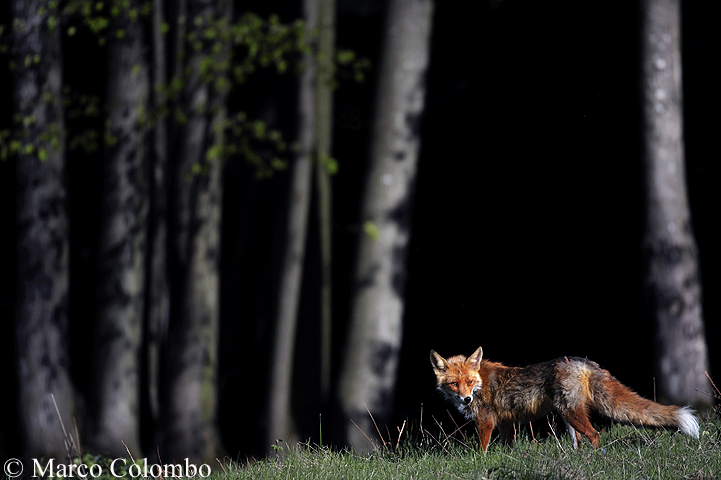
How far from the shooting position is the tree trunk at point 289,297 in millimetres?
6484

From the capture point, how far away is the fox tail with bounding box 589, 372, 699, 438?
4.35 meters

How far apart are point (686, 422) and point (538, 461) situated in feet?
3.14

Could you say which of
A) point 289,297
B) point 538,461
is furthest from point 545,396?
point 289,297

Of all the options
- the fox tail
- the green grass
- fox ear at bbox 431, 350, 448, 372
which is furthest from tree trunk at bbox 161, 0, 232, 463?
the fox tail

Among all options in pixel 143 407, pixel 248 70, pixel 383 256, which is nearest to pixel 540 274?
pixel 383 256

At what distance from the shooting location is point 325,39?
7145 millimetres

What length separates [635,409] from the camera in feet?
14.9

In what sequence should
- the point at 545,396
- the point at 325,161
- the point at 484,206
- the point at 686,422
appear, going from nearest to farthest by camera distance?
the point at 686,422
the point at 545,396
the point at 325,161
the point at 484,206

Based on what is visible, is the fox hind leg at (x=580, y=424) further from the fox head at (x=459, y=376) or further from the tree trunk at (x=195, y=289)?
the tree trunk at (x=195, y=289)

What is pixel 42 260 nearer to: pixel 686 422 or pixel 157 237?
pixel 157 237

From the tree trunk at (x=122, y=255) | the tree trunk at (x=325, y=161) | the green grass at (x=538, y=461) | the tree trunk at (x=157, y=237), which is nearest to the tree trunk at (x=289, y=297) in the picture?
the tree trunk at (x=325, y=161)

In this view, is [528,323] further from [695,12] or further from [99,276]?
[99,276]

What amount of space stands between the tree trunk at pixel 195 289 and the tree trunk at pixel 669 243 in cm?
418

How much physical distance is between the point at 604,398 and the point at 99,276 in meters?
5.24
